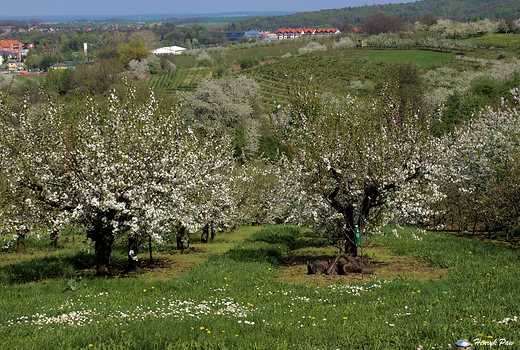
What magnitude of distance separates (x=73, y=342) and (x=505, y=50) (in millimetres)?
131498

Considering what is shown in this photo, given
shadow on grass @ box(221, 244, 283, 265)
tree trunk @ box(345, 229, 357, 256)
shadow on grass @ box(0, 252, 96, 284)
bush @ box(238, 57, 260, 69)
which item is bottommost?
shadow on grass @ box(221, 244, 283, 265)

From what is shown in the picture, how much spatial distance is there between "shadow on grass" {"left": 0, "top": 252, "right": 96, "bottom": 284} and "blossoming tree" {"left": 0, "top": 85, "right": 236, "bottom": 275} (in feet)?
6.72

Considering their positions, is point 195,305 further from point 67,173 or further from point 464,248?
point 464,248

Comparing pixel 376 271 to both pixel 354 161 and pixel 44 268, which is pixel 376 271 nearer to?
pixel 354 161

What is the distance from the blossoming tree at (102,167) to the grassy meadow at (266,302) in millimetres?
2059

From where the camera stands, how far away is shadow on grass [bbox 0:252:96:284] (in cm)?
1930

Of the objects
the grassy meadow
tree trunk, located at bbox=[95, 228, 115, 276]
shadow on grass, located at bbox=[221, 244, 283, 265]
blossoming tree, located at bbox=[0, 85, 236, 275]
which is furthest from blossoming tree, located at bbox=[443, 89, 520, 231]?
tree trunk, located at bbox=[95, 228, 115, 276]

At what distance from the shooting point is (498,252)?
2211 centimetres


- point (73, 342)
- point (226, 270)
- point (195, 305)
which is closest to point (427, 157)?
point (226, 270)

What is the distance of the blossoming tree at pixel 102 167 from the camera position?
58.3 feet

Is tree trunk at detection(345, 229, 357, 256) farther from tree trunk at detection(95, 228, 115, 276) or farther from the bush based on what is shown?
the bush

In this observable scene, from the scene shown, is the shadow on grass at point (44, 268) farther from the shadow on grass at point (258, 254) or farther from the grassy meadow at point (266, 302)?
the shadow on grass at point (258, 254)

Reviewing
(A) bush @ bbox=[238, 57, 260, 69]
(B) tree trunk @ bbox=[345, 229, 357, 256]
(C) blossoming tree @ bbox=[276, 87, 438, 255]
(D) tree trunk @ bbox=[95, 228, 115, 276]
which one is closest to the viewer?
(D) tree trunk @ bbox=[95, 228, 115, 276]

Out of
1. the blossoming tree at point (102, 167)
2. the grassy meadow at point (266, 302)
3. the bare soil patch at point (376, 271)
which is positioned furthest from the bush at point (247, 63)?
the blossoming tree at point (102, 167)
